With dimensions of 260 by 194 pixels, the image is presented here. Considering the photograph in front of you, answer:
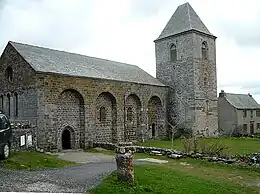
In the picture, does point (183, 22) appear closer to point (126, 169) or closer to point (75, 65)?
point (75, 65)

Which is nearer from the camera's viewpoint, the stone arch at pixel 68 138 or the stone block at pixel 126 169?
the stone block at pixel 126 169

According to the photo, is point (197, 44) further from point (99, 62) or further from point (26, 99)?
point (26, 99)

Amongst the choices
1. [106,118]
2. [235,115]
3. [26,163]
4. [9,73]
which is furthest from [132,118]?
[235,115]

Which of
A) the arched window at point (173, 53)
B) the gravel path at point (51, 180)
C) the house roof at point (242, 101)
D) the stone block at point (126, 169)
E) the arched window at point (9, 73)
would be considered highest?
the arched window at point (173, 53)

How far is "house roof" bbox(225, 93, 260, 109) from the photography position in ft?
140

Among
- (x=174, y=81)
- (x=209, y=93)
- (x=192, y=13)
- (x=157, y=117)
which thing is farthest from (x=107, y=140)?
(x=192, y=13)

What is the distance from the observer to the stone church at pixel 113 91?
68.2ft

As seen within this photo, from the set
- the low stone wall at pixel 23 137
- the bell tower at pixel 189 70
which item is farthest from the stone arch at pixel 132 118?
the low stone wall at pixel 23 137

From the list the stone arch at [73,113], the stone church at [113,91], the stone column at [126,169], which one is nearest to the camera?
the stone column at [126,169]

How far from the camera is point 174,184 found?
10008mm

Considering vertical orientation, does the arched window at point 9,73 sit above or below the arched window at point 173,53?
below

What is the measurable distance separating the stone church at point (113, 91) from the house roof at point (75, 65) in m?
0.09

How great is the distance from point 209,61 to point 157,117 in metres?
8.59

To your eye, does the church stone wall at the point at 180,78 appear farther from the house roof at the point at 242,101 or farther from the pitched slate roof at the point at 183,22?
the house roof at the point at 242,101
